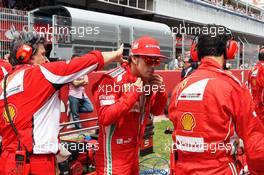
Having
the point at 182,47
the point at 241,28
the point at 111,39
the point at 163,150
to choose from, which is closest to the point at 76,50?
the point at 111,39

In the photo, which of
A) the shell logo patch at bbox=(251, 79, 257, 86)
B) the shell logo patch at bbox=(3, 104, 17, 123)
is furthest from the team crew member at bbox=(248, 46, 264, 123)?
the shell logo patch at bbox=(3, 104, 17, 123)

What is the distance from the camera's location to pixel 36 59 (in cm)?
344

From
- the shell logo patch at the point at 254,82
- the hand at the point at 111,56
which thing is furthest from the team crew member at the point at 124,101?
the shell logo patch at the point at 254,82

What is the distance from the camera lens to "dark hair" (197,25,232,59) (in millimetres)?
3029

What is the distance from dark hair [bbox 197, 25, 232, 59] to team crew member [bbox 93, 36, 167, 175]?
0.56 meters

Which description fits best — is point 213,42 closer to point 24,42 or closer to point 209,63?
point 209,63

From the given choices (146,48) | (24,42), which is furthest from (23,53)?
(146,48)

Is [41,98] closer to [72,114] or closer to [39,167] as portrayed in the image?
[39,167]

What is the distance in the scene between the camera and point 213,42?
3.04 m

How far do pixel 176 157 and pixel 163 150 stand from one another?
16.1 ft

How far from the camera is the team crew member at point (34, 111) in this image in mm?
3154

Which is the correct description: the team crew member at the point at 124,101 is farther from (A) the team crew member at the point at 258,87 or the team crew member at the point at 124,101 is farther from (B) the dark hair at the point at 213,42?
(A) the team crew member at the point at 258,87

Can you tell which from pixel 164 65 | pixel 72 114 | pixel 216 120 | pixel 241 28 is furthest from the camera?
pixel 241 28

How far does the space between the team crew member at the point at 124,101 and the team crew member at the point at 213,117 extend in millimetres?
544
